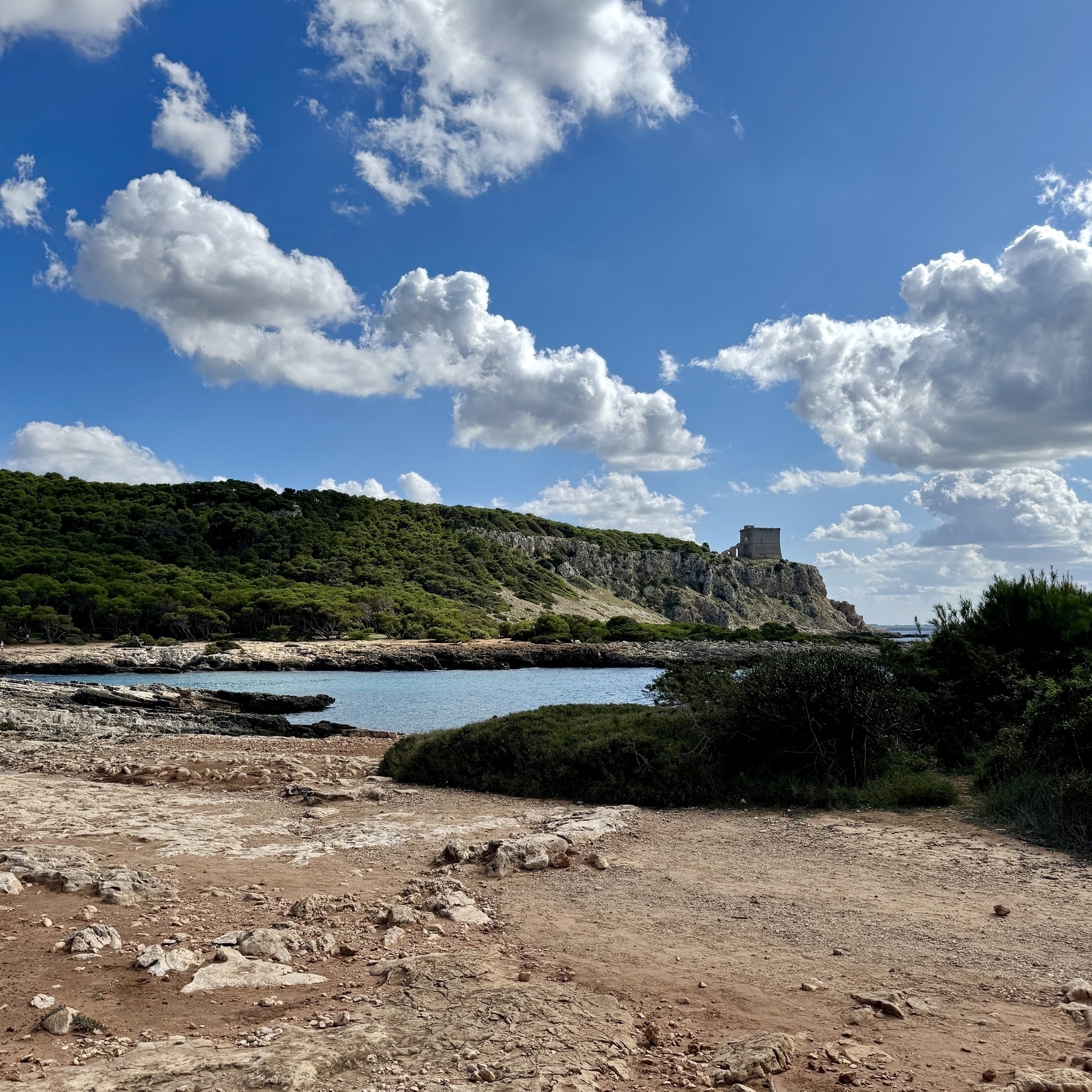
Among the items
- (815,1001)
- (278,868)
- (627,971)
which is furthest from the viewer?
(278,868)

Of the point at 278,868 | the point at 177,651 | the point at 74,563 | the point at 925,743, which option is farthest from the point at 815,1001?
the point at 74,563

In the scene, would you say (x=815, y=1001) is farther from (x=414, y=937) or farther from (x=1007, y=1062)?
(x=414, y=937)

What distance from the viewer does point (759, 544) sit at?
186 meters

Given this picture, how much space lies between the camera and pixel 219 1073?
11.9ft

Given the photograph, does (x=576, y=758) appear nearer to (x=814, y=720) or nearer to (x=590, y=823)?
(x=590, y=823)

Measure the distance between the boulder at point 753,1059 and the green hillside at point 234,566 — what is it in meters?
72.6

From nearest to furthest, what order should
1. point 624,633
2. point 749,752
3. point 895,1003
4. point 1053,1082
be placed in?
point 1053,1082 < point 895,1003 < point 749,752 < point 624,633

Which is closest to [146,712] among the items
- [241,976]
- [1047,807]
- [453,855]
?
[453,855]

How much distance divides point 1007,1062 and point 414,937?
12.7 feet

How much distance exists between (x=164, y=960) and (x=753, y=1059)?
379cm

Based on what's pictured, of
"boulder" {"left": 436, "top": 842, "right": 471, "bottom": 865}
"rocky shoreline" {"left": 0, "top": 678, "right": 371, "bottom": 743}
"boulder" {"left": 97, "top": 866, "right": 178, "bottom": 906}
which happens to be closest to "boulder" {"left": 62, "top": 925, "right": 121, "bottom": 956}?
"boulder" {"left": 97, "top": 866, "right": 178, "bottom": 906}

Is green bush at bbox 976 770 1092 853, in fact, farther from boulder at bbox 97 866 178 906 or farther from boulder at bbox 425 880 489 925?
boulder at bbox 97 866 178 906

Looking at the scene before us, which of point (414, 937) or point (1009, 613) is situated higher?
point (1009, 613)

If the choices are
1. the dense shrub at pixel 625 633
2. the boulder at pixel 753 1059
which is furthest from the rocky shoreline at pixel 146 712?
the dense shrub at pixel 625 633
